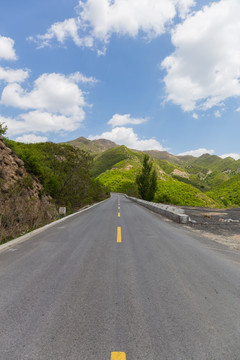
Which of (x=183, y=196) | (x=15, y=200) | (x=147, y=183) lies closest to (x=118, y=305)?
(x=15, y=200)

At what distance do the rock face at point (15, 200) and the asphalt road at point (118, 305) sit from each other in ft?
5.79

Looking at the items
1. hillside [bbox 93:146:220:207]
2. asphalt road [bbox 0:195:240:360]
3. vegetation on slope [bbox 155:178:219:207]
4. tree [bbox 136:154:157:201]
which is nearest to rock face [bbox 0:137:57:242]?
asphalt road [bbox 0:195:240:360]

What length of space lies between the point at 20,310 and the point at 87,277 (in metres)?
1.29

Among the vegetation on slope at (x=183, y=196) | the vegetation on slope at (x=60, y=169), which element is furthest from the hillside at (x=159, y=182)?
the vegetation on slope at (x=60, y=169)

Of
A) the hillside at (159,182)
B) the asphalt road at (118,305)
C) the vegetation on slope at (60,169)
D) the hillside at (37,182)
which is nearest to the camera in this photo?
the asphalt road at (118,305)

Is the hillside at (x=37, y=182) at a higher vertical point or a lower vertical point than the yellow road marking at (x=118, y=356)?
higher

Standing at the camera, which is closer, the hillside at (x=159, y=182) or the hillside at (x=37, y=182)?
the hillside at (x=37, y=182)

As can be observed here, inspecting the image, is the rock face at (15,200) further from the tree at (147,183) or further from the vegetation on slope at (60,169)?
the tree at (147,183)

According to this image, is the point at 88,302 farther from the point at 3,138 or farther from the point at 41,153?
the point at 41,153

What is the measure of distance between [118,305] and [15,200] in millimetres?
6347

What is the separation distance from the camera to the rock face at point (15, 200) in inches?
266

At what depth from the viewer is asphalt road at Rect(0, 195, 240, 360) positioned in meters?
1.99

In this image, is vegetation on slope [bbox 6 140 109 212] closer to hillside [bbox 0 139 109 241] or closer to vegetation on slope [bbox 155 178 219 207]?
hillside [bbox 0 139 109 241]

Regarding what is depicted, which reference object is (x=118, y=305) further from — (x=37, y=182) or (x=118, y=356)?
(x=37, y=182)
